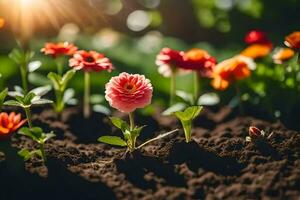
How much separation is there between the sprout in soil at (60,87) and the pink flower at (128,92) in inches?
20.0

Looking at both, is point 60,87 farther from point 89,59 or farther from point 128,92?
point 128,92

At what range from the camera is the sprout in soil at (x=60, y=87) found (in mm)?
3107

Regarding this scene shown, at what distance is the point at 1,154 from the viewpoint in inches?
103

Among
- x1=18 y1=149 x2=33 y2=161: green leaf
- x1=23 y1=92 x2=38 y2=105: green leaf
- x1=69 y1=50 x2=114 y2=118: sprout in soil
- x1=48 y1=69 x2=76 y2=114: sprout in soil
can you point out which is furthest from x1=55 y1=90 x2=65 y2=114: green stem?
x1=18 y1=149 x2=33 y2=161: green leaf

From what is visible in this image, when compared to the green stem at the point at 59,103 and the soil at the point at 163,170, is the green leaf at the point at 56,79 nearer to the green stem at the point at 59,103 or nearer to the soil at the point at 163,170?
the green stem at the point at 59,103

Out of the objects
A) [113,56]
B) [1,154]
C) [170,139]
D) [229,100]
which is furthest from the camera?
[113,56]

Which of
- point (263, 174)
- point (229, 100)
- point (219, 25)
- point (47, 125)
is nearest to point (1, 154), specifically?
point (47, 125)

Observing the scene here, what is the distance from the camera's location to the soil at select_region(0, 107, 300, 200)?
2.35 m

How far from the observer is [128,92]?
8.50 feet

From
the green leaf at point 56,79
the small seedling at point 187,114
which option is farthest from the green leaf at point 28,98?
the small seedling at point 187,114

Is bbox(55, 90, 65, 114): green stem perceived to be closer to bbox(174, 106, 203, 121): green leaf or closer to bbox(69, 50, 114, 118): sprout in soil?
bbox(69, 50, 114, 118): sprout in soil

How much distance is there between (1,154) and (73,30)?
3.84m

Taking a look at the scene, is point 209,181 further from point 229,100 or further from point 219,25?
point 219,25

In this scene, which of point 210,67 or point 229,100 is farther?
point 229,100
